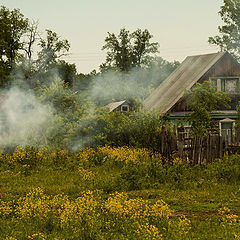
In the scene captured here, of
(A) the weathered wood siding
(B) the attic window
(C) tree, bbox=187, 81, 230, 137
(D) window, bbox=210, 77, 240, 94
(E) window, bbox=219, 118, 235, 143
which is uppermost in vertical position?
(A) the weathered wood siding

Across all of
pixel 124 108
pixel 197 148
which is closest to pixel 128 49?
pixel 124 108

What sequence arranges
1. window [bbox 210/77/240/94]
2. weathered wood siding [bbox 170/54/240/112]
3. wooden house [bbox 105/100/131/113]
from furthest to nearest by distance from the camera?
wooden house [bbox 105/100/131/113] < window [bbox 210/77/240/94] < weathered wood siding [bbox 170/54/240/112]

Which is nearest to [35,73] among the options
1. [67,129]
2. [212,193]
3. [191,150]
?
[67,129]

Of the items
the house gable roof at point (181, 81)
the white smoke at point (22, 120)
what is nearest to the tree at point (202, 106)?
the house gable roof at point (181, 81)

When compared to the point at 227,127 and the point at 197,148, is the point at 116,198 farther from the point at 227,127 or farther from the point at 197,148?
the point at 227,127

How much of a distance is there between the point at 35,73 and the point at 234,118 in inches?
1090

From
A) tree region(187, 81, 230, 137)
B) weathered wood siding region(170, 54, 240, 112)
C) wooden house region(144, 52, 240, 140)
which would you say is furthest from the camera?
weathered wood siding region(170, 54, 240, 112)

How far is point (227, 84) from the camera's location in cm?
2623

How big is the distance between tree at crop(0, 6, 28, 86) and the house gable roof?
20395 mm

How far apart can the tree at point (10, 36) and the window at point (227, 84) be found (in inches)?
1022

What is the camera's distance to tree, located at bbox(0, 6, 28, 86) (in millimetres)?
44188

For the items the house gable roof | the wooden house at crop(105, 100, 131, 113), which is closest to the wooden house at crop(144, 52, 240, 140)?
the house gable roof

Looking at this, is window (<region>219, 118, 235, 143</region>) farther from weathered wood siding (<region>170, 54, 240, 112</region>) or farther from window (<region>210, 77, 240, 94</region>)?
window (<region>210, 77, 240, 94</region>)

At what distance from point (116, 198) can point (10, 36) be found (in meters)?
41.6
